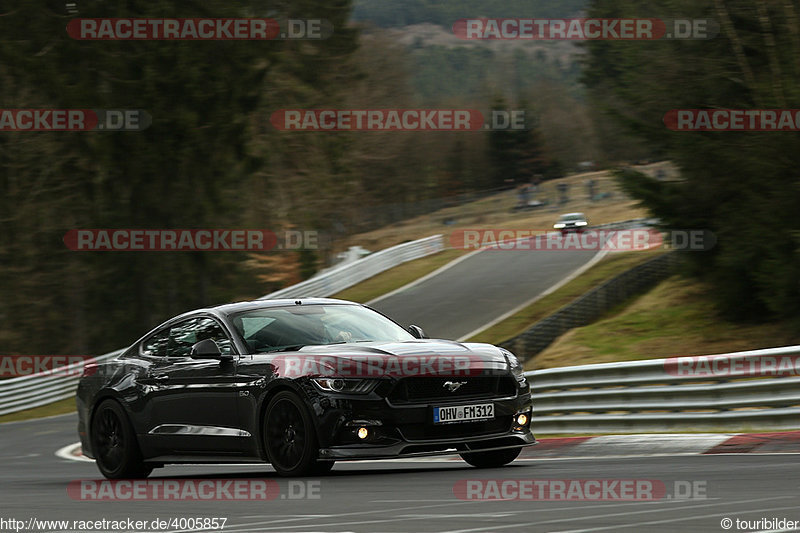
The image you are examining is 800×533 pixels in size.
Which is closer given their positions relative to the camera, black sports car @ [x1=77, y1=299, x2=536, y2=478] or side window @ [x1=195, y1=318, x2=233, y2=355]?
black sports car @ [x1=77, y1=299, x2=536, y2=478]

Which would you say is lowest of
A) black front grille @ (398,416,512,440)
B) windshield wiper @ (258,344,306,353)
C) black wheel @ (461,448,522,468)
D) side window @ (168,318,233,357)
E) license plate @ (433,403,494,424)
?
black wheel @ (461,448,522,468)

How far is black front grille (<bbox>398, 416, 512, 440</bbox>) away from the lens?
31.3 feet

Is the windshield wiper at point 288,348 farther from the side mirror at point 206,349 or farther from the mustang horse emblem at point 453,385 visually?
the mustang horse emblem at point 453,385

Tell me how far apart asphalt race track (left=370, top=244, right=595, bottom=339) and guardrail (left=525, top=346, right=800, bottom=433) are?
16.9 metres

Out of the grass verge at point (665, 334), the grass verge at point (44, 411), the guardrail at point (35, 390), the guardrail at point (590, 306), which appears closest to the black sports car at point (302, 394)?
the guardrail at point (590, 306)

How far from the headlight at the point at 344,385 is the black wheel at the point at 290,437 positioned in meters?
0.22

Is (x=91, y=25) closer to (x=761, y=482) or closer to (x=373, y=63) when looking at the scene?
(x=761, y=482)

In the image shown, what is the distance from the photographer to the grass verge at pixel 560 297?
104 ft

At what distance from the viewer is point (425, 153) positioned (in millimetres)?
86000

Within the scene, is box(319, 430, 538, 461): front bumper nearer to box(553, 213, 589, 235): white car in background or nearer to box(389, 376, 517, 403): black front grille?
box(389, 376, 517, 403): black front grille

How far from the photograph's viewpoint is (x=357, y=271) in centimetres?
4225

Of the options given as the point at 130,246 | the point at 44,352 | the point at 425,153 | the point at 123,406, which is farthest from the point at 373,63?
the point at 123,406

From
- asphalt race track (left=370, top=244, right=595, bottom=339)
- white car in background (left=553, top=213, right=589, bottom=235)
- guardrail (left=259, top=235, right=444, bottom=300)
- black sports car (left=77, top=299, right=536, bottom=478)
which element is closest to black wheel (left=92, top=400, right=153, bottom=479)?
black sports car (left=77, top=299, right=536, bottom=478)

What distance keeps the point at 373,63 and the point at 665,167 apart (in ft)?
151
